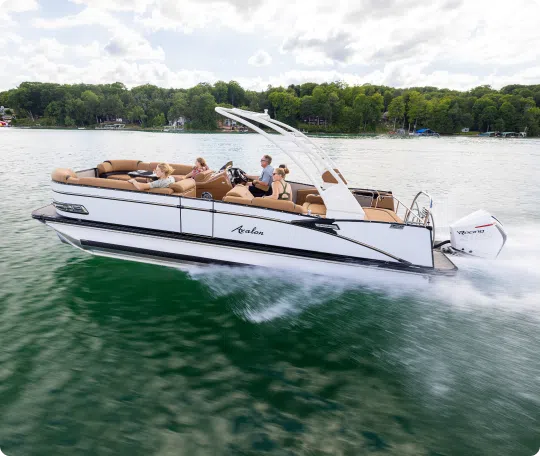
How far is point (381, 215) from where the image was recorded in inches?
270

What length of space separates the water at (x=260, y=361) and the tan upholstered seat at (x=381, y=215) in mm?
1293

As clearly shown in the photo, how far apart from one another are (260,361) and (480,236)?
4535 millimetres

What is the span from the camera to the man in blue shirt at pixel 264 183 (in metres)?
7.79

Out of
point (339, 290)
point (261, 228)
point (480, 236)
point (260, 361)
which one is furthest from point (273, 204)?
point (480, 236)

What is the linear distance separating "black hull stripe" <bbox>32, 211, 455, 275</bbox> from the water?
542 mm

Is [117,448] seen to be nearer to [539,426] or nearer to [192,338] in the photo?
[192,338]

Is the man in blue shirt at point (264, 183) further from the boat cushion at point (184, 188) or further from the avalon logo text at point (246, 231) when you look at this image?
the avalon logo text at point (246, 231)

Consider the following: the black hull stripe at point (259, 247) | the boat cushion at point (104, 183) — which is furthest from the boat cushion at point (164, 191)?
the black hull stripe at point (259, 247)

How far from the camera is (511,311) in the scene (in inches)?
238

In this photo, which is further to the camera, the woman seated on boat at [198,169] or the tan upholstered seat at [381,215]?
the woman seated on boat at [198,169]

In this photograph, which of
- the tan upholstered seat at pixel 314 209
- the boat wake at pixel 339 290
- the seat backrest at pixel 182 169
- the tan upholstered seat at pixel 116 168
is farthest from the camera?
the seat backrest at pixel 182 169

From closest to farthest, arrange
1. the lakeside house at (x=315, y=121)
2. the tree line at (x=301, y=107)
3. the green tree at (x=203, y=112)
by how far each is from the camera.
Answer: the green tree at (x=203, y=112) < the tree line at (x=301, y=107) < the lakeside house at (x=315, y=121)

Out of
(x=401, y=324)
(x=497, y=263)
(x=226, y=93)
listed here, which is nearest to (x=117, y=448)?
(x=401, y=324)

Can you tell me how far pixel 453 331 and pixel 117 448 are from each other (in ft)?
16.0
